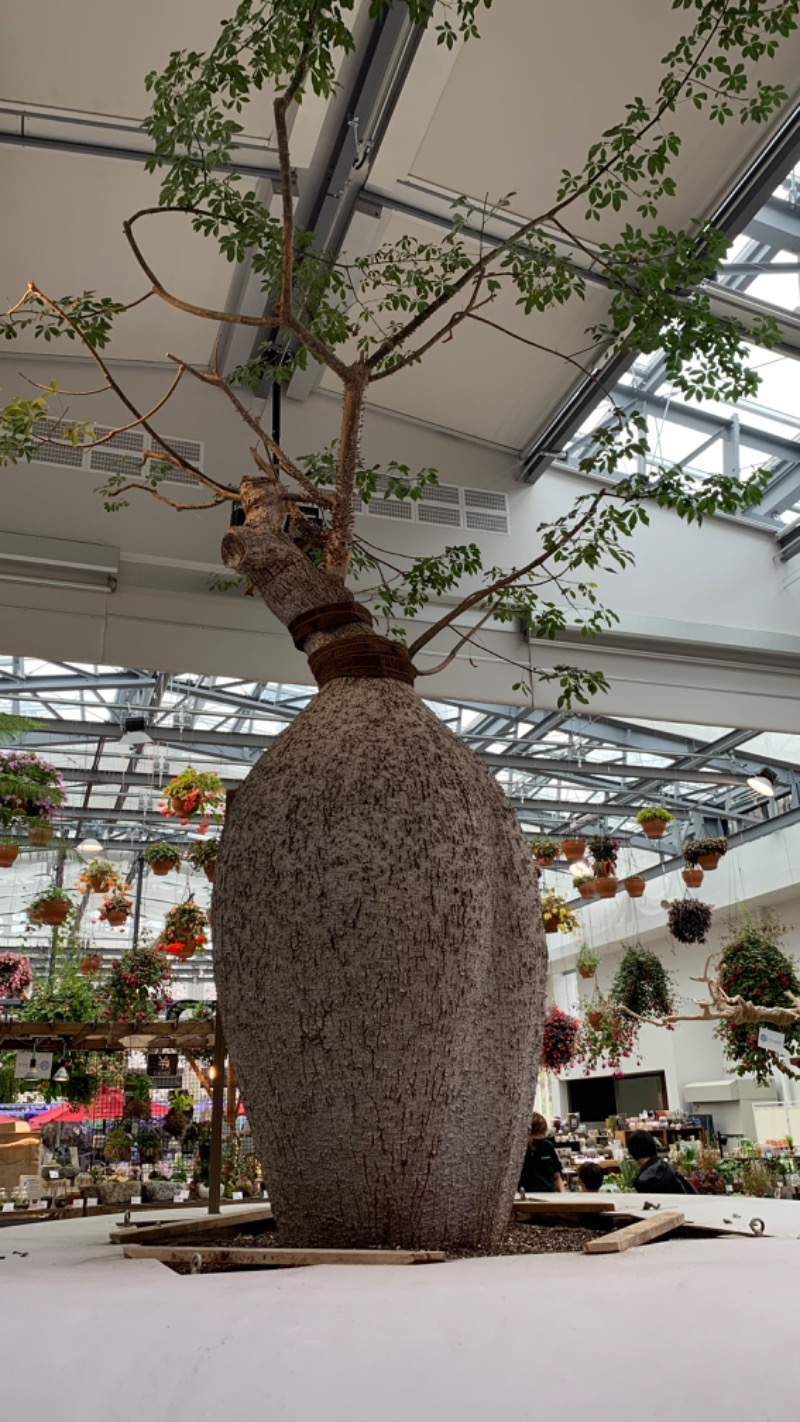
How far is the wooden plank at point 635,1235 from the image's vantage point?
207 cm

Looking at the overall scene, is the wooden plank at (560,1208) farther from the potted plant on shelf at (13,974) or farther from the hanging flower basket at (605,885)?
the hanging flower basket at (605,885)

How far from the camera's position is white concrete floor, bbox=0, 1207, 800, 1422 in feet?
4.01

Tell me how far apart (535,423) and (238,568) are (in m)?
4.53

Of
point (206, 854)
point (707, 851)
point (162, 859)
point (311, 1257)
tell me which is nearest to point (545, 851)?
point (707, 851)

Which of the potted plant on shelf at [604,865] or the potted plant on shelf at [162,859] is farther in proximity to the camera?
the potted plant on shelf at [604,865]

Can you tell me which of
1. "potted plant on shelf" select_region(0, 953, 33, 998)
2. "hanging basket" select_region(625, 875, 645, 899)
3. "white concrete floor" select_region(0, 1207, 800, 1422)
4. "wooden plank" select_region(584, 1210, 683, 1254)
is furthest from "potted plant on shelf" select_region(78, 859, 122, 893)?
"white concrete floor" select_region(0, 1207, 800, 1422)

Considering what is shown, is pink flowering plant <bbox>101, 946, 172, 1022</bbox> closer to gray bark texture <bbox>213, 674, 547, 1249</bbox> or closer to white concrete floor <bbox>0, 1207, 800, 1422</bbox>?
gray bark texture <bbox>213, 674, 547, 1249</bbox>

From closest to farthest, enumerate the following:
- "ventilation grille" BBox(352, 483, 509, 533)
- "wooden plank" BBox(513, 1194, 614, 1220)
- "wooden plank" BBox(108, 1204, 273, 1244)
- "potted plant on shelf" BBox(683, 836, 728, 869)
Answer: "wooden plank" BBox(108, 1204, 273, 1244) → "wooden plank" BBox(513, 1194, 614, 1220) → "ventilation grille" BBox(352, 483, 509, 533) → "potted plant on shelf" BBox(683, 836, 728, 869)

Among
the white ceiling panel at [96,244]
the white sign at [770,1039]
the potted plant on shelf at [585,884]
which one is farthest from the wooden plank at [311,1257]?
the potted plant on shelf at [585,884]

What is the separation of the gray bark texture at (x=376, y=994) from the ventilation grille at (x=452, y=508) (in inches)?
178

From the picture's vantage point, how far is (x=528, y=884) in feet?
8.63

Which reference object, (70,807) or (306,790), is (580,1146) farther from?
(306,790)

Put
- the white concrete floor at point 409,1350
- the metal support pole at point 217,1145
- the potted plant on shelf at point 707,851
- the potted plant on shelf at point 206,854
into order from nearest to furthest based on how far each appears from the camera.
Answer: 1. the white concrete floor at point 409,1350
2. the metal support pole at point 217,1145
3. the potted plant on shelf at point 206,854
4. the potted plant on shelf at point 707,851

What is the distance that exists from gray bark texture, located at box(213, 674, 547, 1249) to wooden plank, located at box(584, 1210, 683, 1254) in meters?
0.30
